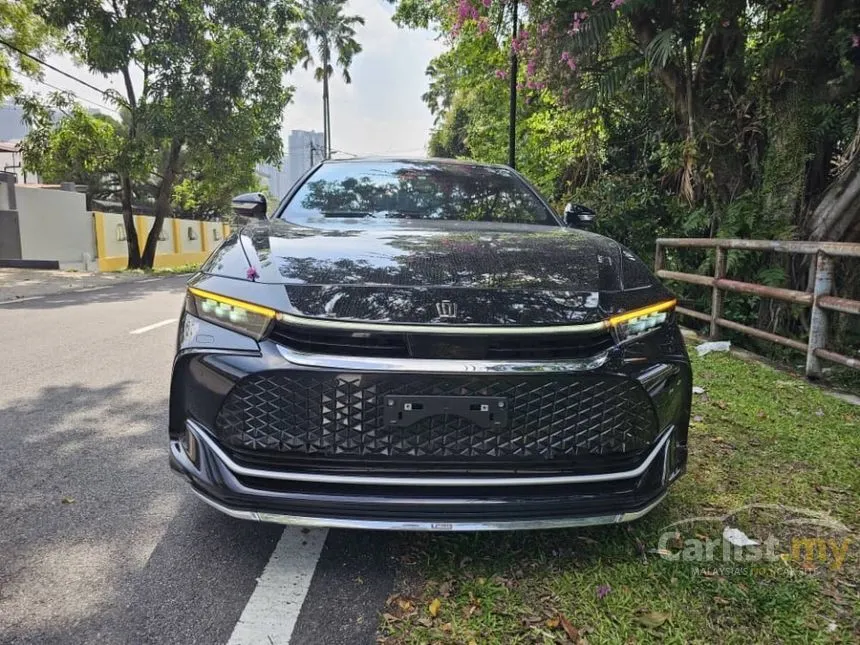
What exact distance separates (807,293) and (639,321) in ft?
10.4

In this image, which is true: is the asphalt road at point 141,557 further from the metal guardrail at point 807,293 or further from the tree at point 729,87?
the tree at point 729,87

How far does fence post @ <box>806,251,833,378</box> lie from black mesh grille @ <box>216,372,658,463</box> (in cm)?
316

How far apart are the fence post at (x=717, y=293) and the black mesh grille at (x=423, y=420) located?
13.7 feet

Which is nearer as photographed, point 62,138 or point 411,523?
point 411,523

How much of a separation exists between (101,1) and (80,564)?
17455mm

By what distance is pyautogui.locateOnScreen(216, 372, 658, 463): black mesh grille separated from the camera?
178 cm

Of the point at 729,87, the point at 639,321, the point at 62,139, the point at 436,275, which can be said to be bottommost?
the point at 639,321

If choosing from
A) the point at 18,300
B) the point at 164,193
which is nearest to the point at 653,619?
the point at 18,300

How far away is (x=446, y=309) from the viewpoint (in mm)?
1854

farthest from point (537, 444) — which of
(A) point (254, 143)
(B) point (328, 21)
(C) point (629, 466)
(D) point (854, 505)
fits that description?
(B) point (328, 21)

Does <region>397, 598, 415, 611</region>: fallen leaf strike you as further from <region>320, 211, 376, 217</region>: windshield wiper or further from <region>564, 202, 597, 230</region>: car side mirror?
<region>564, 202, 597, 230</region>: car side mirror

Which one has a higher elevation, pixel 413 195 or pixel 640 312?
pixel 413 195

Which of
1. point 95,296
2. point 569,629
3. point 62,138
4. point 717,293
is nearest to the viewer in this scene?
point 569,629

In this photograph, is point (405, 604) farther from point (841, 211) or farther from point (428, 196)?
point (841, 211)
